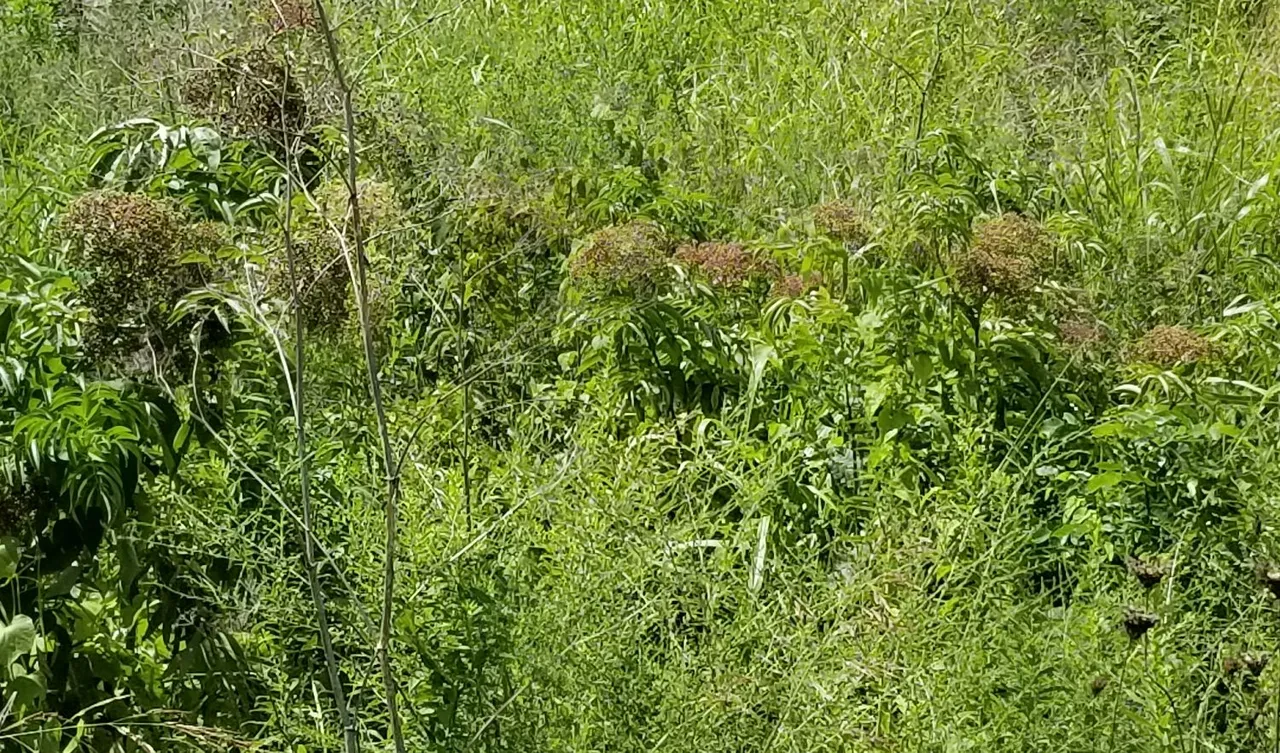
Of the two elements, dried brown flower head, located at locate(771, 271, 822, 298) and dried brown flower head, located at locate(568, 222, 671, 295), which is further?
dried brown flower head, located at locate(771, 271, 822, 298)

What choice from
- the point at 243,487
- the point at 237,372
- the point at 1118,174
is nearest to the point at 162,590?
the point at 243,487

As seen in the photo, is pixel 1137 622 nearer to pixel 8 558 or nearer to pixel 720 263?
pixel 720 263

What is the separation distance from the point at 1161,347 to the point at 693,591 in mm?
1013

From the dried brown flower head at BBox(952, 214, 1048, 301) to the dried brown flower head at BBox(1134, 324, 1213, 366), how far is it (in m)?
0.23

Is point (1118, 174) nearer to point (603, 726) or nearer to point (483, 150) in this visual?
point (483, 150)

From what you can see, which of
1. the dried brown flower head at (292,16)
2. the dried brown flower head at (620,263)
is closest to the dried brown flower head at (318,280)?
the dried brown flower head at (292,16)

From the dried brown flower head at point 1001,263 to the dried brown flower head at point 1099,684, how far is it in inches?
32.2

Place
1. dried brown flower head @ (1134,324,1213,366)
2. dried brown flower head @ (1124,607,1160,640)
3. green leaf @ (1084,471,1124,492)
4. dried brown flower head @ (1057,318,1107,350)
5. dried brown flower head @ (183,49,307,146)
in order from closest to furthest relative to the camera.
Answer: dried brown flower head @ (1124,607,1160,640) < dried brown flower head @ (183,49,307,146) < green leaf @ (1084,471,1124,492) < dried brown flower head @ (1134,324,1213,366) < dried brown flower head @ (1057,318,1107,350)

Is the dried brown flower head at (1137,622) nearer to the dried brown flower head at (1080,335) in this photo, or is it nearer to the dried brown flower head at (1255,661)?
the dried brown flower head at (1255,661)

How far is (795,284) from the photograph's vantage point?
8.84 feet

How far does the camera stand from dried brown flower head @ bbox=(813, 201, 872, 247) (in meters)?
2.81

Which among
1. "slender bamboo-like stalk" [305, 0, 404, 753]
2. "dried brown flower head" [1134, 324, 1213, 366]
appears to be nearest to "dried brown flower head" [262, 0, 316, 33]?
"slender bamboo-like stalk" [305, 0, 404, 753]

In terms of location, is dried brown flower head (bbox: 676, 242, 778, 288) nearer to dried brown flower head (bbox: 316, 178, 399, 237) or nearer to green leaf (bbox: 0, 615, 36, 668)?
dried brown flower head (bbox: 316, 178, 399, 237)

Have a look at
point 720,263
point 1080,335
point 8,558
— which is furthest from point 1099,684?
point 8,558
